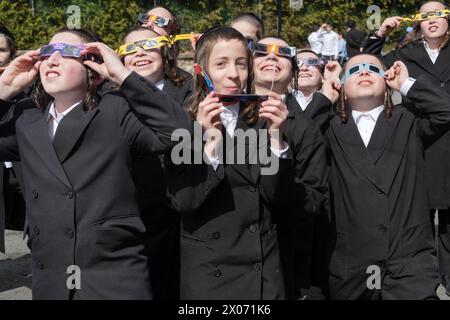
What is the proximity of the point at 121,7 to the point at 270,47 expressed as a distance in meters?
12.0

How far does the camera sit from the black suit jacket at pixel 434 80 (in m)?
5.71

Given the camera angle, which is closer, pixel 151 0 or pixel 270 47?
pixel 270 47

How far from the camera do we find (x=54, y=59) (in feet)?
11.2

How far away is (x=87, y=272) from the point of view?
3232 millimetres

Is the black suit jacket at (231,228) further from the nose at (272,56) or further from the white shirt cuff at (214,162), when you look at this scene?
the nose at (272,56)

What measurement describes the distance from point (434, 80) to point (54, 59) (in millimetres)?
3798

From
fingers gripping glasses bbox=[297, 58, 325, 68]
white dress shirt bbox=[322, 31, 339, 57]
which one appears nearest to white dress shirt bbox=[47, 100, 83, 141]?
fingers gripping glasses bbox=[297, 58, 325, 68]

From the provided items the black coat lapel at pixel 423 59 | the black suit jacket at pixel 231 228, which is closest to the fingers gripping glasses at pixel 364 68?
the black suit jacket at pixel 231 228

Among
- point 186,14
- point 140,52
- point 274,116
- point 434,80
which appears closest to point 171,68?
point 140,52

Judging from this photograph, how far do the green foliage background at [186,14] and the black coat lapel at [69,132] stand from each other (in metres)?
12.2

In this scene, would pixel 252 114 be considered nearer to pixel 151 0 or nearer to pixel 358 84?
pixel 358 84

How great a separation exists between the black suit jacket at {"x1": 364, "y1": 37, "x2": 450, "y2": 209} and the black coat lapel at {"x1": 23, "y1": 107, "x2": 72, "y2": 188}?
3188 millimetres

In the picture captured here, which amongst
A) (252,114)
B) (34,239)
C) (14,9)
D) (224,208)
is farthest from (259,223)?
(14,9)

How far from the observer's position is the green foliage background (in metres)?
15.3
